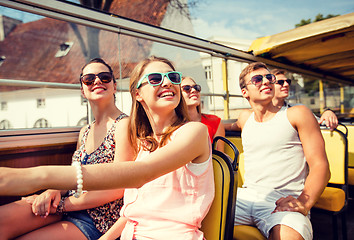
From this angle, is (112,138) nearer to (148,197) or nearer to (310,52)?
(148,197)

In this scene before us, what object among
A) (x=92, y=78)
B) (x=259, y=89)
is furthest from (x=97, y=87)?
(x=259, y=89)

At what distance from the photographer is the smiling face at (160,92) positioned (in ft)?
4.65

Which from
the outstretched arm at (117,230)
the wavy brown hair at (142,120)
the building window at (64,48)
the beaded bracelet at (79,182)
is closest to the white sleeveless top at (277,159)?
the wavy brown hair at (142,120)

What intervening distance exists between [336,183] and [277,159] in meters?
1.13

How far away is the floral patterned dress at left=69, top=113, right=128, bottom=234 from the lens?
5.49ft

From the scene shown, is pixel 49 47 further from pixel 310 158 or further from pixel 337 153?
pixel 310 158

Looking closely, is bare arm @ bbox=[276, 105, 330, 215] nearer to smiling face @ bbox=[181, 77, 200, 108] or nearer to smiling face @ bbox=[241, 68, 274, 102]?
smiling face @ bbox=[241, 68, 274, 102]

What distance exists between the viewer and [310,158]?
1880 mm

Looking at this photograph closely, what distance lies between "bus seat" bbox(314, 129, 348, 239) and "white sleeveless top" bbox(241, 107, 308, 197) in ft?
1.63

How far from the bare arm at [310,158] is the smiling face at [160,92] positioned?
0.97 m

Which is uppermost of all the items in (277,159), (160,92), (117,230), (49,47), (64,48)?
(49,47)

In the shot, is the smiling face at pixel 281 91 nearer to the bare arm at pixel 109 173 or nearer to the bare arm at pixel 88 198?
the bare arm at pixel 88 198

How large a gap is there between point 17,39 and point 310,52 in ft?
56.3

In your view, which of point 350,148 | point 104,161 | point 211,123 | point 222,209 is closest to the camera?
point 222,209
